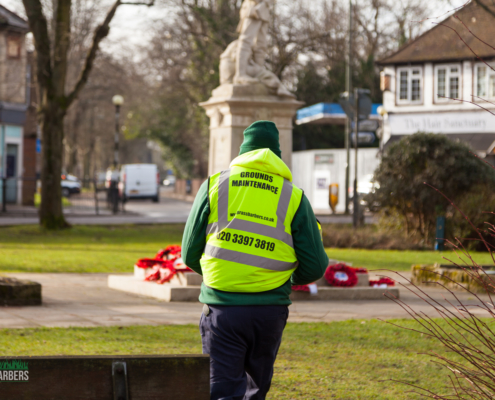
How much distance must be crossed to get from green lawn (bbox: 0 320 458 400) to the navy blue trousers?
1.76 meters

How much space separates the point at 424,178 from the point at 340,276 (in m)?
8.74

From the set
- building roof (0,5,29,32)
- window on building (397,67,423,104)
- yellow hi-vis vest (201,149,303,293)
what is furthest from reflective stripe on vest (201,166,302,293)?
window on building (397,67,423,104)

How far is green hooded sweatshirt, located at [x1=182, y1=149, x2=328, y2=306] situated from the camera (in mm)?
3779

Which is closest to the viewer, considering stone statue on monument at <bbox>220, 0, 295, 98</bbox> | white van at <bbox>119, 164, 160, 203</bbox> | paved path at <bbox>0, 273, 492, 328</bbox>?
paved path at <bbox>0, 273, 492, 328</bbox>

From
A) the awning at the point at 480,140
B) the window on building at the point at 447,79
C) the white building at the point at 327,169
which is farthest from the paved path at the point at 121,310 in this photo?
the window on building at the point at 447,79

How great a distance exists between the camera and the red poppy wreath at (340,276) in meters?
10.6

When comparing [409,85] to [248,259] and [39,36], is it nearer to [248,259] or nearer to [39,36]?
[39,36]

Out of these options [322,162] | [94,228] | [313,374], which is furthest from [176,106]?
[313,374]

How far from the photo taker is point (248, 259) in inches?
147

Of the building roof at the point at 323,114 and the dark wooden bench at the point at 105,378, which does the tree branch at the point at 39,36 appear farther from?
the dark wooden bench at the point at 105,378

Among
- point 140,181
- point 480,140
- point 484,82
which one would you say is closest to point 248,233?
point 480,140

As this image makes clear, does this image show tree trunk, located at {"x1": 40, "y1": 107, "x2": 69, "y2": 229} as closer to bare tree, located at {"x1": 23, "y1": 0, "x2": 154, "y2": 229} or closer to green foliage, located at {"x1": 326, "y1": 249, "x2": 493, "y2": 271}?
bare tree, located at {"x1": 23, "y1": 0, "x2": 154, "y2": 229}

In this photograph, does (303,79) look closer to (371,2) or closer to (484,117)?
(371,2)

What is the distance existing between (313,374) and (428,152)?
1371 centimetres
